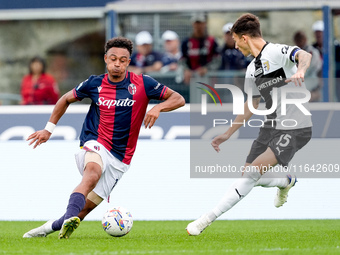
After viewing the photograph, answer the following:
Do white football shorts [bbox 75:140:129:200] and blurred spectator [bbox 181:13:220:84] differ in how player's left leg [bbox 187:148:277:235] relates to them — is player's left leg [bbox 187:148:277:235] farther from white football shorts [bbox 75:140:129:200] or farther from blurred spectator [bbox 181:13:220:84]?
blurred spectator [bbox 181:13:220:84]

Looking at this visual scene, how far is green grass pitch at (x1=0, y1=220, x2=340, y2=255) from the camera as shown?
608cm

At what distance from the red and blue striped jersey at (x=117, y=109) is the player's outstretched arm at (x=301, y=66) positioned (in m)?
1.37

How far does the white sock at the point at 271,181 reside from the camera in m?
7.82

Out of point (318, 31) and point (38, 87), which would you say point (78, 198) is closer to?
point (318, 31)

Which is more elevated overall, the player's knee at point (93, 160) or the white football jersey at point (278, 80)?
the white football jersey at point (278, 80)

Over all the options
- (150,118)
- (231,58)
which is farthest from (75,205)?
(231,58)

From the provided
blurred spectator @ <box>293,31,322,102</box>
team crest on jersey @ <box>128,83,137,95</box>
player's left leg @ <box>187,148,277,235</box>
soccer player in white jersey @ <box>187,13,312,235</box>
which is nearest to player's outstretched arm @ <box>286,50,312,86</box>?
soccer player in white jersey @ <box>187,13,312,235</box>

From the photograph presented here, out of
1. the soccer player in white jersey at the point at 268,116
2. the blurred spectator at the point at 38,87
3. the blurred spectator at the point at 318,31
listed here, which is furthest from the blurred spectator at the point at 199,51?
the soccer player in white jersey at the point at 268,116

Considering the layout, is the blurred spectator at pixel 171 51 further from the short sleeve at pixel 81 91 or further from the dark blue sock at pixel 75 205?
the dark blue sock at pixel 75 205

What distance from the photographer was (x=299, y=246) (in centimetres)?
642

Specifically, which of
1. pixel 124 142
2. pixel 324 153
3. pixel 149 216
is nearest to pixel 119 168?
pixel 124 142

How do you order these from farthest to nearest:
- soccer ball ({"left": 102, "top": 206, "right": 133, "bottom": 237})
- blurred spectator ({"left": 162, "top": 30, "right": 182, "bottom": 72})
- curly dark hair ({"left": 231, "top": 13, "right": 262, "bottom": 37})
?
1. blurred spectator ({"left": 162, "top": 30, "right": 182, "bottom": 72})
2. curly dark hair ({"left": 231, "top": 13, "right": 262, "bottom": 37})
3. soccer ball ({"left": 102, "top": 206, "right": 133, "bottom": 237})

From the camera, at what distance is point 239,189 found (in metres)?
7.36

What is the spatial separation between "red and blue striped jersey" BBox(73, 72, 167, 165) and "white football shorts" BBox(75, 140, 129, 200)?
0.06 meters
